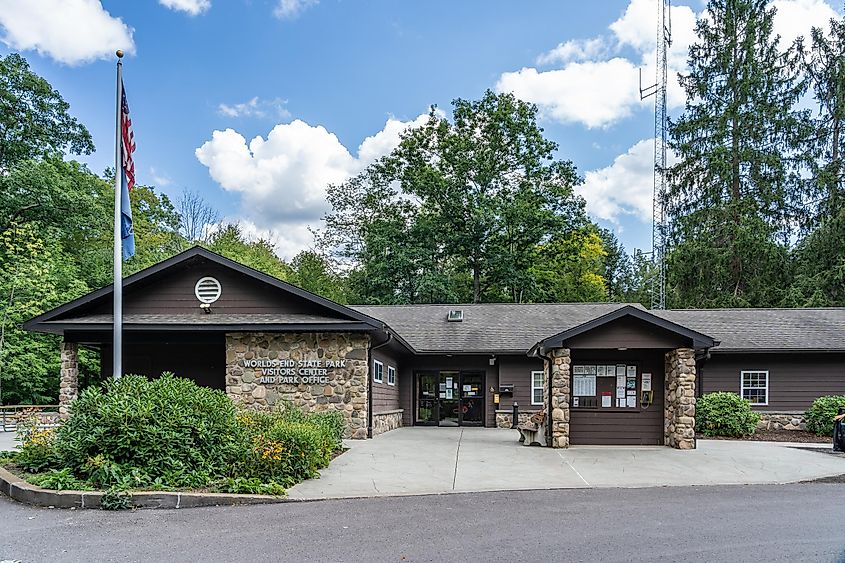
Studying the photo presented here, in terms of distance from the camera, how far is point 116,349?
1160cm

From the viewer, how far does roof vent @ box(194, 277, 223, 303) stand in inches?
634

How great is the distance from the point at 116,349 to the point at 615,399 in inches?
392

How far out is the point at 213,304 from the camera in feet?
52.6

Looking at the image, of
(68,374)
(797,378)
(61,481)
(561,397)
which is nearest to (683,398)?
(561,397)

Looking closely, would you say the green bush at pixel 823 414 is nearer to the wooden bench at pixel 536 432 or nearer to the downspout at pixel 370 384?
the wooden bench at pixel 536 432

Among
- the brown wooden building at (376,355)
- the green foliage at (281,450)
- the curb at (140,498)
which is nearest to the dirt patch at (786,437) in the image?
the brown wooden building at (376,355)

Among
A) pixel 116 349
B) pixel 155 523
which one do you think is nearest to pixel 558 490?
pixel 155 523

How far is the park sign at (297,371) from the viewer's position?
50.5 feet

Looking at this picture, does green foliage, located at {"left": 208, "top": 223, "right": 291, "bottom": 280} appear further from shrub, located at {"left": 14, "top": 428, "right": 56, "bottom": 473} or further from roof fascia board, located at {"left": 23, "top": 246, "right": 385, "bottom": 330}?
shrub, located at {"left": 14, "top": 428, "right": 56, "bottom": 473}

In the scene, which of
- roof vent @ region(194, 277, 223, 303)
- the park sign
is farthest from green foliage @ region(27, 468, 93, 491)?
roof vent @ region(194, 277, 223, 303)

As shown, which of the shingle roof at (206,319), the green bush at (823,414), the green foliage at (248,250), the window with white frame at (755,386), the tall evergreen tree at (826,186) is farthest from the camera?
the green foliage at (248,250)

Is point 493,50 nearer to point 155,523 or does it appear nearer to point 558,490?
point 558,490

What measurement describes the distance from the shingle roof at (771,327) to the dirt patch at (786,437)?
237 centimetres

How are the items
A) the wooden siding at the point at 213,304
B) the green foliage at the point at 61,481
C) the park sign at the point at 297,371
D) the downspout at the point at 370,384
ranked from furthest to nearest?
the wooden siding at the point at 213,304
the downspout at the point at 370,384
the park sign at the point at 297,371
the green foliage at the point at 61,481
